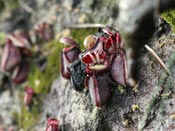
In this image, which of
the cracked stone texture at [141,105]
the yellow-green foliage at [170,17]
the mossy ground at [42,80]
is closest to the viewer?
the cracked stone texture at [141,105]

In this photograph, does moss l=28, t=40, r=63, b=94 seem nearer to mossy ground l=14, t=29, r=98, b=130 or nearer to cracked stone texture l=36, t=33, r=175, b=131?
mossy ground l=14, t=29, r=98, b=130

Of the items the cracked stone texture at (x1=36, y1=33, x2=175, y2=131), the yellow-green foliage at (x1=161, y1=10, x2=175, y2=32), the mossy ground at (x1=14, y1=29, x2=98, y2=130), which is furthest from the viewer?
the mossy ground at (x1=14, y1=29, x2=98, y2=130)

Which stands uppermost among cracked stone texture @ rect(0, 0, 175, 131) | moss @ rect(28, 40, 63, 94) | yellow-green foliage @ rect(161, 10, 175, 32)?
yellow-green foliage @ rect(161, 10, 175, 32)

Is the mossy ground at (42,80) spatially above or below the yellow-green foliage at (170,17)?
below

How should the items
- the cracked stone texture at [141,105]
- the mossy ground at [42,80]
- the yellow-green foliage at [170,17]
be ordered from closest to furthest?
1. the cracked stone texture at [141,105]
2. the yellow-green foliage at [170,17]
3. the mossy ground at [42,80]

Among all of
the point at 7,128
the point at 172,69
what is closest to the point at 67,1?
the point at 7,128

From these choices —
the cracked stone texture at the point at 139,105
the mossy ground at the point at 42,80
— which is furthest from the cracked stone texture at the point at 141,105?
the mossy ground at the point at 42,80

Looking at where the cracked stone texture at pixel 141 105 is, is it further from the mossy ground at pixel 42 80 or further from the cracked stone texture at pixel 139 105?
the mossy ground at pixel 42 80

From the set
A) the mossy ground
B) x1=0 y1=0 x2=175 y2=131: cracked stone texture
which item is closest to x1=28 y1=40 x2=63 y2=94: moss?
the mossy ground
